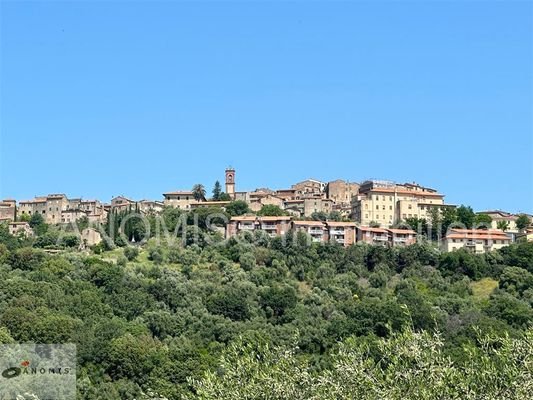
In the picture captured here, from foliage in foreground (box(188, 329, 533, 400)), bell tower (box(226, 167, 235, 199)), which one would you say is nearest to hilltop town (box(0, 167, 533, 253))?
bell tower (box(226, 167, 235, 199))

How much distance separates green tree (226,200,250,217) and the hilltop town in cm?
9

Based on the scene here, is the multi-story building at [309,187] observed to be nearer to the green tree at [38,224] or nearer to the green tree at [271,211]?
the green tree at [271,211]

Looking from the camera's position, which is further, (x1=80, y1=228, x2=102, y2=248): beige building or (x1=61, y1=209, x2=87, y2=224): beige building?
(x1=61, y1=209, x2=87, y2=224): beige building

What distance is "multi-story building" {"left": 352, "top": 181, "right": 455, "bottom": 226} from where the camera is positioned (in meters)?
74.1

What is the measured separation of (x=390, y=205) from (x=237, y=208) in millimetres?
11010

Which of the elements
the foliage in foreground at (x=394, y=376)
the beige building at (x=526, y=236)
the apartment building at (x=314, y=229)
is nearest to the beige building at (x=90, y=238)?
the apartment building at (x=314, y=229)

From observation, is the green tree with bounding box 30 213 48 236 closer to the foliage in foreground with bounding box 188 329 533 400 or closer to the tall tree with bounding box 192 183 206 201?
the tall tree with bounding box 192 183 206 201

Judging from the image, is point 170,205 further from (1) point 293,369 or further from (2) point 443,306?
(1) point 293,369

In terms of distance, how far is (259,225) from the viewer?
68188mm

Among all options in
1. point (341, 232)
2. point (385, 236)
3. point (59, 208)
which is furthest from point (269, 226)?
point (59, 208)

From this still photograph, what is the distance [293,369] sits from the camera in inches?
702

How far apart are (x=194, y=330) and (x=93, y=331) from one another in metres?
5.34

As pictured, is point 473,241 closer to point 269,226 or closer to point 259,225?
point 269,226

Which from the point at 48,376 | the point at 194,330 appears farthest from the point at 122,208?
the point at 48,376
